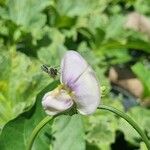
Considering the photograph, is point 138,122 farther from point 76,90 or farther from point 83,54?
point 76,90

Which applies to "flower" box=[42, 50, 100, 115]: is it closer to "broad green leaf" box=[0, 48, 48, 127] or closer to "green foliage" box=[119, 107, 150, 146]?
"broad green leaf" box=[0, 48, 48, 127]

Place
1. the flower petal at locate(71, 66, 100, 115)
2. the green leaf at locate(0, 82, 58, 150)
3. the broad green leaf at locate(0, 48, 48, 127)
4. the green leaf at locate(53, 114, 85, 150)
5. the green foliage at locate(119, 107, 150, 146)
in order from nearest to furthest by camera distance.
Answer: the flower petal at locate(71, 66, 100, 115) → the green leaf at locate(0, 82, 58, 150) → the green leaf at locate(53, 114, 85, 150) → the broad green leaf at locate(0, 48, 48, 127) → the green foliage at locate(119, 107, 150, 146)

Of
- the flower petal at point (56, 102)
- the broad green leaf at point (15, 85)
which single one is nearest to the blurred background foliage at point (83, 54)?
the broad green leaf at point (15, 85)

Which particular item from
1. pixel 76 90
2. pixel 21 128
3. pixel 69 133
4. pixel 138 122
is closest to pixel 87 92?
pixel 76 90

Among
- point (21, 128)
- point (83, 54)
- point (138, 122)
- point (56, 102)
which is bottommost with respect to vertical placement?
point (138, 122)

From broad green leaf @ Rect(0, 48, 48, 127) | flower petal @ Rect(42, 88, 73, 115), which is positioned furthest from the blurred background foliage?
flower petal @ Rect(42, 88, 73, 115)

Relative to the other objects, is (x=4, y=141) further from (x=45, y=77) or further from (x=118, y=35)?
(x=118, y=35)

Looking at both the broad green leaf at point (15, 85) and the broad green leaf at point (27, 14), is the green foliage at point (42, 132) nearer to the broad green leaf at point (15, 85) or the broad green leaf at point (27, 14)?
the broad green leaf at point (15, 85)
